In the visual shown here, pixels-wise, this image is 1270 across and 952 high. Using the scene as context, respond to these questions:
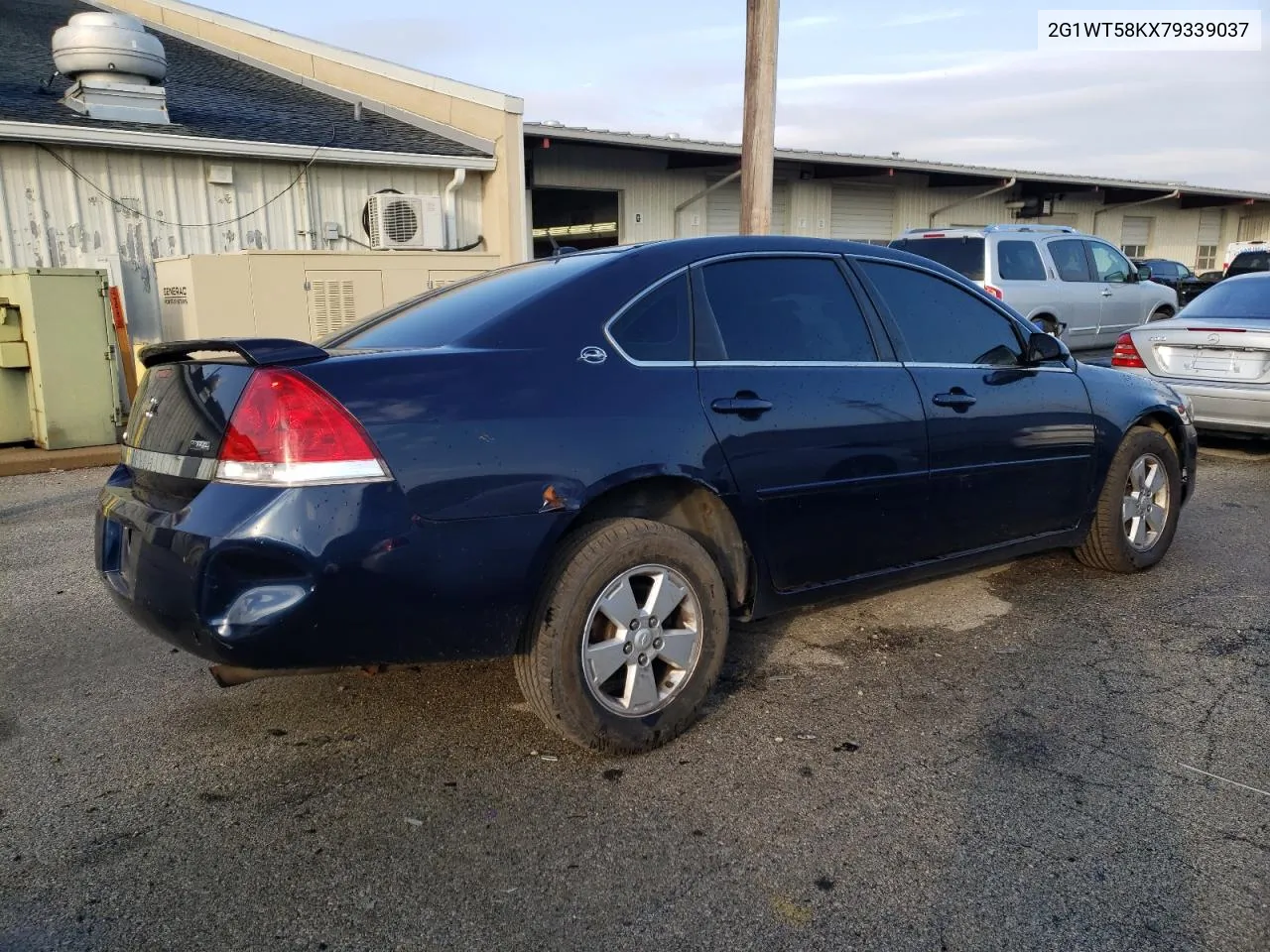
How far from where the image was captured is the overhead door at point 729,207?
18422 millimetres

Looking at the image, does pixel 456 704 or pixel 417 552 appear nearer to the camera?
pixel 417 552

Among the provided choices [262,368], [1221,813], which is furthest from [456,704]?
[1221,813]

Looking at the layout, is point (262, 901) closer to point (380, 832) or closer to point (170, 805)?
point (380, 832)

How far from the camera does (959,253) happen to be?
11961 mm

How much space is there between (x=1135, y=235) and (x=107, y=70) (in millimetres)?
26667

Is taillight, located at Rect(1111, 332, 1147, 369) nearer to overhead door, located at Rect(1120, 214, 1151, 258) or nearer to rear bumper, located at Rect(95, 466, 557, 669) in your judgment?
rear bumper, located at Rect(95, 466, 557, 669)

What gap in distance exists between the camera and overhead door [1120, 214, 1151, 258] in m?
27.6

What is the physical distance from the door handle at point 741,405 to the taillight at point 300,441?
1.14 meters

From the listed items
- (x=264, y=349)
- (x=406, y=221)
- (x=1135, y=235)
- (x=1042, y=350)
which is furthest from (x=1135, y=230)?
(x=264, y=349)

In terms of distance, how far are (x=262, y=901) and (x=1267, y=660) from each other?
3.65 meters

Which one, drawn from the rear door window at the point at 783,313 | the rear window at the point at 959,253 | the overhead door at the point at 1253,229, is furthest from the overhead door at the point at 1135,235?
the rear door window at the point at 783,313

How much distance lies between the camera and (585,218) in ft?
65.6

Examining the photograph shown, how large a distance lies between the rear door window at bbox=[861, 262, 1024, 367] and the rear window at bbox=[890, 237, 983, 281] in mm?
7921

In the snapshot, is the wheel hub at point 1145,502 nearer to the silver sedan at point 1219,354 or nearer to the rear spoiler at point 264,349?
the silver sedan at point 1219,354
